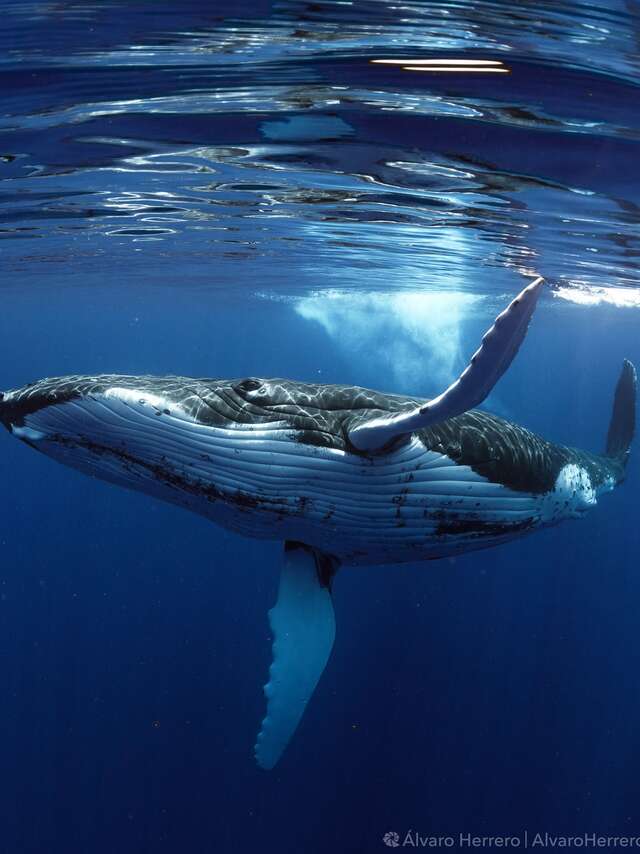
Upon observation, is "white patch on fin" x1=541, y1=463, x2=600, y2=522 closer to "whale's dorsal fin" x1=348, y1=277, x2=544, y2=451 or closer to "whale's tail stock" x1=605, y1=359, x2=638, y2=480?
"whale's dorsal fin" x1=348, y1=277, x2=544, y2=451

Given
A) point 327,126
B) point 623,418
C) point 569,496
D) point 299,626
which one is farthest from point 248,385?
point 623,418

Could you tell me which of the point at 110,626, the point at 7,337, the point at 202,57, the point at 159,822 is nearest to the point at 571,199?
the point at 202,57

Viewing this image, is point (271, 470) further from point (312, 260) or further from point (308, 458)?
point (312, 260)

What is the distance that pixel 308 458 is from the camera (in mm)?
4105

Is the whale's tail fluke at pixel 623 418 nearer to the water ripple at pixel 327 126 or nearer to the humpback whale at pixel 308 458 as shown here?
the water ripple at pixel 327 126

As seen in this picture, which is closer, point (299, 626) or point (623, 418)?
point (299, 626)

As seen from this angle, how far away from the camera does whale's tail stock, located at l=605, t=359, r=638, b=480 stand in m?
8.51

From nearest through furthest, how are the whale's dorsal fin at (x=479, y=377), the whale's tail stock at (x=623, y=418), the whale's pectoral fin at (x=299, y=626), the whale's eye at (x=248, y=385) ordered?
1. the whale's dorsal fin at (x=479, y=377)
2. the whale's eye at (x=248, y=385)
3. the whale's pectoral fin at (x=299, y=626)
4. the whale's tail stock at (x=623, y=418)

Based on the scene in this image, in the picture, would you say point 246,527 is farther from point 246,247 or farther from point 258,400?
point 246,247

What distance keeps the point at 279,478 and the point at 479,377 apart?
146 centimetres

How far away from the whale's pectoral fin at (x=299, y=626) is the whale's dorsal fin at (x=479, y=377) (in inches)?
62.1

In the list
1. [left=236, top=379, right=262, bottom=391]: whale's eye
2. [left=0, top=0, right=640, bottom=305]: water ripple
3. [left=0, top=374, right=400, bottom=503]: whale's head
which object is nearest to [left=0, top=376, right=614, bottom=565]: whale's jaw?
[left=0, top=374, right=400, bottom=503]: whale's head

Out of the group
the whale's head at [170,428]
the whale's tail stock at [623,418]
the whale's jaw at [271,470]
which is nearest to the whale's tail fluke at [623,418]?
the whale's tail stock at [623,418]

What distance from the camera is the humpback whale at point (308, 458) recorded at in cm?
391
